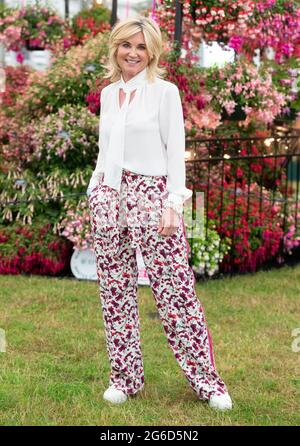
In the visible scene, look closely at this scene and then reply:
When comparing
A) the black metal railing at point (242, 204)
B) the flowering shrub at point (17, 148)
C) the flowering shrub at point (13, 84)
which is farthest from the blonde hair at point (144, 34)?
the flowering shrub at point (13, 84)

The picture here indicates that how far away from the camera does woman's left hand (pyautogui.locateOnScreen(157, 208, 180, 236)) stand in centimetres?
389

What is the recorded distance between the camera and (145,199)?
398 centimetres

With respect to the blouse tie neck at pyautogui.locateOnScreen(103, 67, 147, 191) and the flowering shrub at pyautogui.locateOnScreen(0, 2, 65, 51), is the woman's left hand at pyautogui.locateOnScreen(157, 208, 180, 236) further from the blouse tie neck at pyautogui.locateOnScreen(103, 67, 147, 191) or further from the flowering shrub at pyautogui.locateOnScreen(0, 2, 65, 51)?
the flowering shrub at pyautogui.locateOnScreen(0, 2, 65, 51)

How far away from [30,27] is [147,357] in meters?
7.29

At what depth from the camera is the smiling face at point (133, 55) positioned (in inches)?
154

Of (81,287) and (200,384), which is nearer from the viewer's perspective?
(200,384)

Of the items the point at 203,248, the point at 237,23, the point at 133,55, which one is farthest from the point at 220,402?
the point at 237,23

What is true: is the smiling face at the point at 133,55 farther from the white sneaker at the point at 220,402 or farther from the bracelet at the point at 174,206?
the white sneaker at the point at 220,402

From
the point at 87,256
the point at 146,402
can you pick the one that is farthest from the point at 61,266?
the point at 146,402

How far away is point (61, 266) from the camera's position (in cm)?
744

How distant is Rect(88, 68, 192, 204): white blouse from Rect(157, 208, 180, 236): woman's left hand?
0.20ft

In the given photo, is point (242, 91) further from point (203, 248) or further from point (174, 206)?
point (174, 206)
